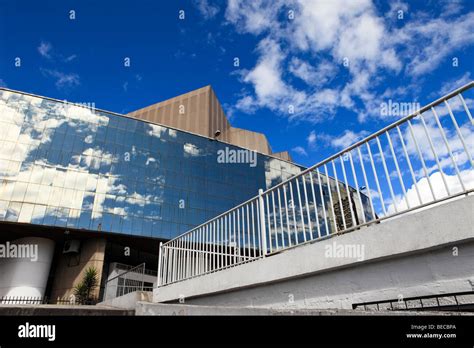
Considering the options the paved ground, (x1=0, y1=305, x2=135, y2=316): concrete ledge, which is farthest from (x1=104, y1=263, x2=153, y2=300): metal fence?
the paved ground

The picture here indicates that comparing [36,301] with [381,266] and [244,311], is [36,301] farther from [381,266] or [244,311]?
[244,311]

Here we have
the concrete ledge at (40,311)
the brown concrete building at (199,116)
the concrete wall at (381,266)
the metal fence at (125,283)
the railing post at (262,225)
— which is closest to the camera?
the concrete wall at (381,266)

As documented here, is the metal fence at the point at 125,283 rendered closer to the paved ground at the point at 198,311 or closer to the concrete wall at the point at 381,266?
the concrete wall at the point at 381,266

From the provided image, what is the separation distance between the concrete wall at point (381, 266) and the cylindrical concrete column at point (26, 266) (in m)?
22.9

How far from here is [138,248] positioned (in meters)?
25.8

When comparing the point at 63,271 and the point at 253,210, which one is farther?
the point at 63,271

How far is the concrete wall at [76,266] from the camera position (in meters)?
22.0

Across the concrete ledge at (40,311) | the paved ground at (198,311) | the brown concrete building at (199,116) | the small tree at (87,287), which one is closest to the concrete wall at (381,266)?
the paved ground at (198,311)
